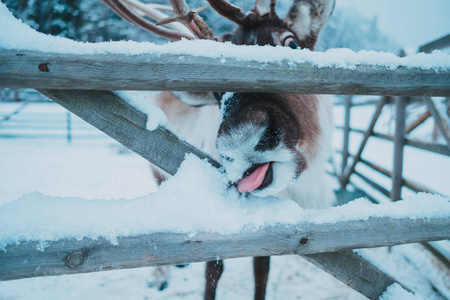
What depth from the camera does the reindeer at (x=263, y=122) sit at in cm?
119

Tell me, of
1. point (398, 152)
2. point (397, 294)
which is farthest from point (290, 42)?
point (398, 152)

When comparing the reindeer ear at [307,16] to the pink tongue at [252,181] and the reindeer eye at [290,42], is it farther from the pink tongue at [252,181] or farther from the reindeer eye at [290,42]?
the pink tongue at [252,181]

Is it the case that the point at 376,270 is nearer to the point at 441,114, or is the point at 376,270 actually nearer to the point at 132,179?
the point at 441,114

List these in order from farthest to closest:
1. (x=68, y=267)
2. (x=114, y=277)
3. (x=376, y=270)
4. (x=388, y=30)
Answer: (x=388, y=30) < (x=114, y=277) < (x=376, y=270) < (x=68, y=267)

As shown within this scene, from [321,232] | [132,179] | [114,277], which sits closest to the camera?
[321,232]

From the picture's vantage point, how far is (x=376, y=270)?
140 centimetres

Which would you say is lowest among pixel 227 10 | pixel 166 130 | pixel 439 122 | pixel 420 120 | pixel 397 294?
pixel 166 130

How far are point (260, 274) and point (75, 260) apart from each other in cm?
143

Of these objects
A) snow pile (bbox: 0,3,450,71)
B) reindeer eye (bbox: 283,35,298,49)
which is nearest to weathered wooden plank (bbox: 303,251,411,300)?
snow pile (bbox: 0,3,450,71)

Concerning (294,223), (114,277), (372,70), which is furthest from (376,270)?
(114,277)

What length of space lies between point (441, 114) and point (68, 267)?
313cm

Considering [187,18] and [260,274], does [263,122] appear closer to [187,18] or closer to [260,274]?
[187,18]

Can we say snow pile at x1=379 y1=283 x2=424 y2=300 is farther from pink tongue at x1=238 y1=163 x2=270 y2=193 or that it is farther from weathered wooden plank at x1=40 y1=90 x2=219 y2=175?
weathered wooden plank at x1=40 y1=90 x2=219 y2=175

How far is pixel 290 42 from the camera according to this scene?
1780 millimetres
